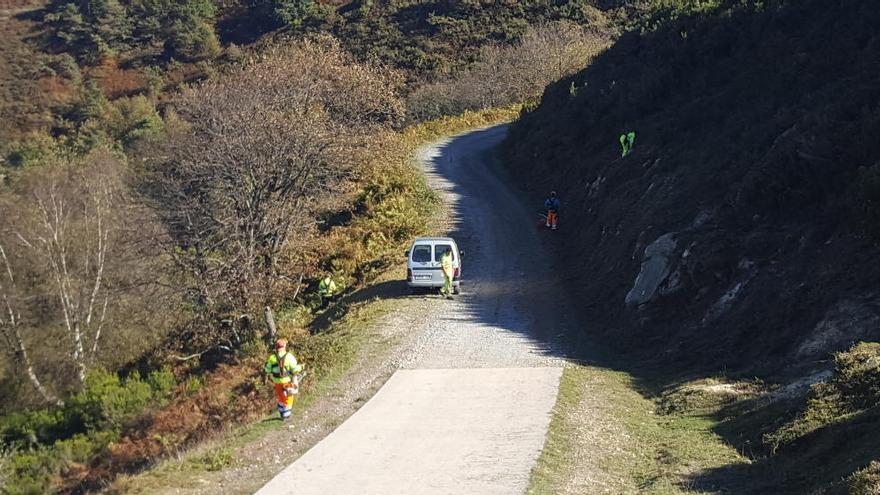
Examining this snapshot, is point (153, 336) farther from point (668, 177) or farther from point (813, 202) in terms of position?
point (813, 202)

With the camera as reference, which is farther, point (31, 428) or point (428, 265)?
point (31, 428)

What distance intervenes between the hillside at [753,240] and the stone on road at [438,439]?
2482 mm

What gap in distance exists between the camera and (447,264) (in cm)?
2300

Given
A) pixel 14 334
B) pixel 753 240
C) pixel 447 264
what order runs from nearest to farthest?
pixel 753 240 → pixel 447 264 → pixel 14 334

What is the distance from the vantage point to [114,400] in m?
25.3

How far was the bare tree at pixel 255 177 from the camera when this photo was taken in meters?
24.4

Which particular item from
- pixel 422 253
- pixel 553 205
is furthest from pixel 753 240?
pixel 553 205

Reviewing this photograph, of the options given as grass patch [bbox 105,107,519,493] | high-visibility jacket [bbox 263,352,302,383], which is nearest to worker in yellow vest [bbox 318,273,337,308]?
grass patch [bbox 105,107,519,493]

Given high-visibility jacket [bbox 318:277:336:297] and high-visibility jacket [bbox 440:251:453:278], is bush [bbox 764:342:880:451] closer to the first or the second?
high-visibility jacket [bbox 440:251:453:278]

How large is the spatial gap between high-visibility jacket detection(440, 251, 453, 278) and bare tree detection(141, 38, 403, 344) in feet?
17.5

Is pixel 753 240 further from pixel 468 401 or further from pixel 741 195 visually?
pixel 468 401

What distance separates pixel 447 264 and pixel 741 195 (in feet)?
26.2

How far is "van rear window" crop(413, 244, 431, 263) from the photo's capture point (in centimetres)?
2366

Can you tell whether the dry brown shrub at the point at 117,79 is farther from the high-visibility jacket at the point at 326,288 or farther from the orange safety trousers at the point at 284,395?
the orange safety trousers at the point at 284,395
